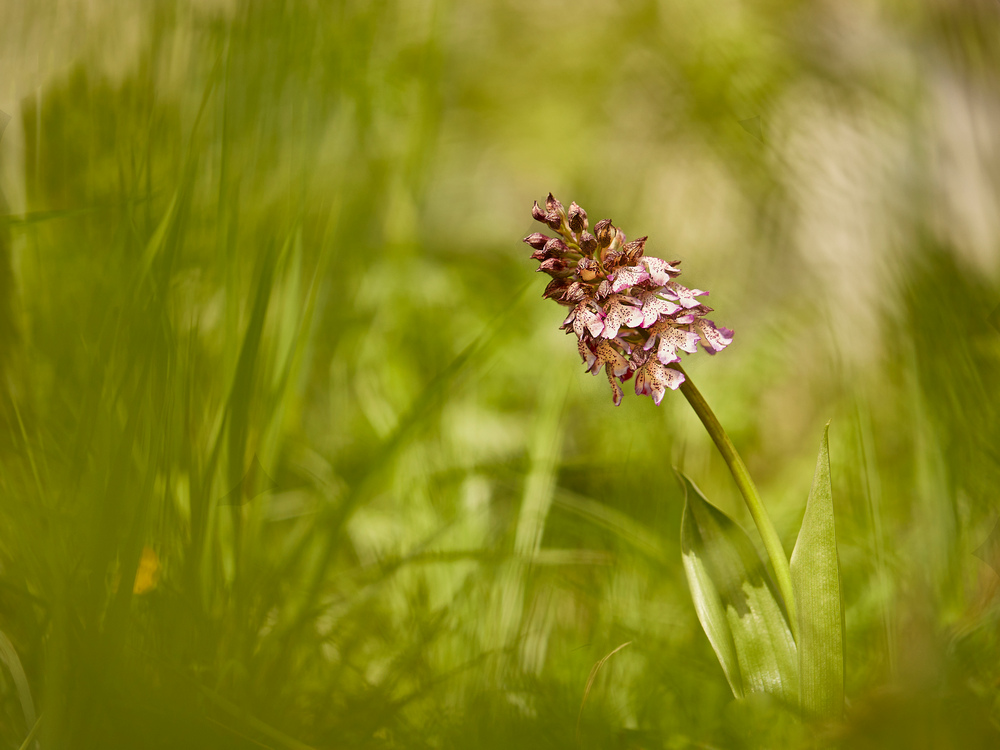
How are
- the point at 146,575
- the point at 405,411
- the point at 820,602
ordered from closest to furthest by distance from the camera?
the point at 820,602
the point at 146,575
the point at 405,411

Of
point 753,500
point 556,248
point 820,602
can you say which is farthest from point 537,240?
point 820,602

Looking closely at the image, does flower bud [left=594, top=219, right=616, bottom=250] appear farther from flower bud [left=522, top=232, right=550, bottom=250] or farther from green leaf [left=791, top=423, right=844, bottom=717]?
green leaf [left=791, top=423, right=844, bottom=717]

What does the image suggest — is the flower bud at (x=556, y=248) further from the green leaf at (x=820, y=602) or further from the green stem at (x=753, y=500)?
the green leaf at (x=820, y=602)

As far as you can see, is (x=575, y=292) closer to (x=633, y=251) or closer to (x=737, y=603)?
(x=633, y=251)

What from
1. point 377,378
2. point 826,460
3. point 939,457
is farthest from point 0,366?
point 939,457

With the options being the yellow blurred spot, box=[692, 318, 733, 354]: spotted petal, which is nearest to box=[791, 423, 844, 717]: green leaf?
box=[692, 318, 733, 354]: spotted petal
